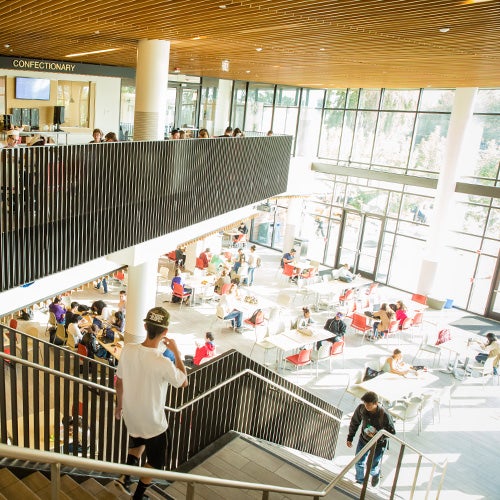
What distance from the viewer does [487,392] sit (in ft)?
46.2

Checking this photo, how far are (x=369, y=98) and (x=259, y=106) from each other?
16.9ft

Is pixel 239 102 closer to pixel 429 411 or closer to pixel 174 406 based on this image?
pixel 429 411

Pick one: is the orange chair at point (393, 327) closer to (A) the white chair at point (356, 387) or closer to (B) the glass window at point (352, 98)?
(A) the white chair at point (356, 387)

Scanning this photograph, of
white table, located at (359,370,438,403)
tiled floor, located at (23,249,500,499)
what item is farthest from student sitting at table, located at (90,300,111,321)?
white table, located at (359,370,438,403)

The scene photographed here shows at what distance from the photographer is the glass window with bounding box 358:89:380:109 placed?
73.1 feet

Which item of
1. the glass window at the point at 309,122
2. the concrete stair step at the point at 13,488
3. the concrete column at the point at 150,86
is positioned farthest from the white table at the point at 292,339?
the glass window at the point at 309,122

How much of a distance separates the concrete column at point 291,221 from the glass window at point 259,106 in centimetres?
411

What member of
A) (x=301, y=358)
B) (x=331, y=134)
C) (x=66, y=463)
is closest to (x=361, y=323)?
(x=301, y=358)

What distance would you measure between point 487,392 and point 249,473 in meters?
10.7

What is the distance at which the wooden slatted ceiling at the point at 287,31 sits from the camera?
22.1 ft

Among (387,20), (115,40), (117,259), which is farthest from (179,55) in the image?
(387,20)

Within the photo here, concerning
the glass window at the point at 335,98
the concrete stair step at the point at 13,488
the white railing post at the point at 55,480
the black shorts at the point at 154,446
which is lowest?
the concrete stair step at the point at 13,488

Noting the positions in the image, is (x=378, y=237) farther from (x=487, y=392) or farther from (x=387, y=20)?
(x=387, y=20)

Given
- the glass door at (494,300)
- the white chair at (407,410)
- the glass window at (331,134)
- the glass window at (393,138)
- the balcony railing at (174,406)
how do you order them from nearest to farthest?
the balcony railing at (174,406) < the white chair at (407,410) < the glass door at (494,300) < the glass window at (393,138) < the glass window at (331,134)
